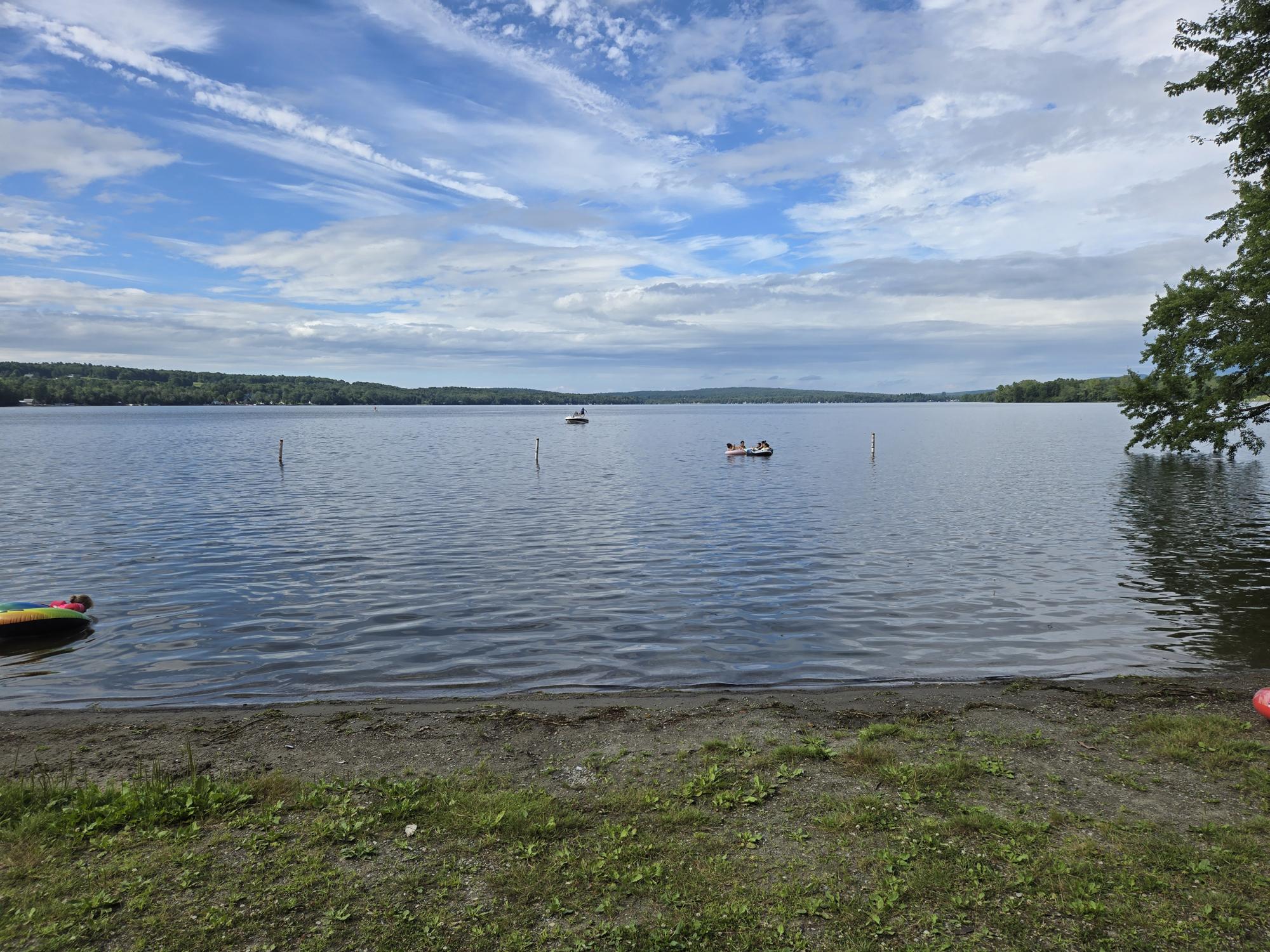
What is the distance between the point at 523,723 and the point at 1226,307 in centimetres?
3812

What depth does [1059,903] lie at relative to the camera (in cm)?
602

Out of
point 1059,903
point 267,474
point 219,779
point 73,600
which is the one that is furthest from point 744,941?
point 267,474

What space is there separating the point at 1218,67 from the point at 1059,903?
82.1 feet

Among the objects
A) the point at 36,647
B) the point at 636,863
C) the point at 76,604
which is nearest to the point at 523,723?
the point at 636,863

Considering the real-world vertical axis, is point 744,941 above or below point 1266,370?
below

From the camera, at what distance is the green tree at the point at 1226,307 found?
21125 mm

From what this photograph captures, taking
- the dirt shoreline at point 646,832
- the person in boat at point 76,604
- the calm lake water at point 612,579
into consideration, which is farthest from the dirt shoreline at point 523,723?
the person in boat at point 76,604

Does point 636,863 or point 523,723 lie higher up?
point 636,863

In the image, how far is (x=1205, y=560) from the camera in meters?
24.5

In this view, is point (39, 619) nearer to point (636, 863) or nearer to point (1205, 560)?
point (636, 863)

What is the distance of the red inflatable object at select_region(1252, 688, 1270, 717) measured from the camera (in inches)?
400

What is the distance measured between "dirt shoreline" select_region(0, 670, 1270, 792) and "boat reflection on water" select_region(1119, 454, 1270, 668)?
3.88m

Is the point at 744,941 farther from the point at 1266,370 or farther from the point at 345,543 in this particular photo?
the point at 1266,370

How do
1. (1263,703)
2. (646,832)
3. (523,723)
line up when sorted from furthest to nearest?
(523,723) < (1263,703) < (646,832)
